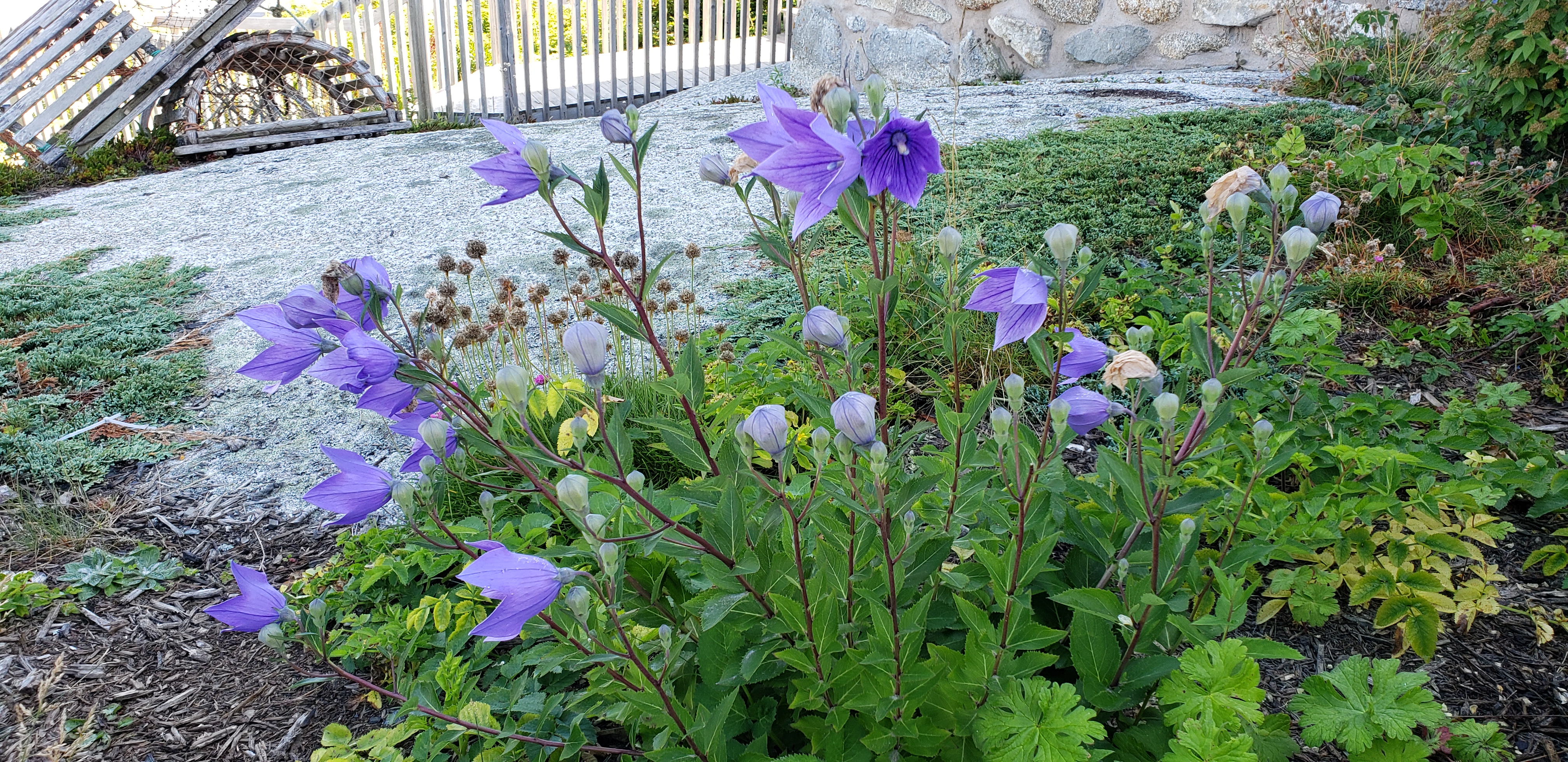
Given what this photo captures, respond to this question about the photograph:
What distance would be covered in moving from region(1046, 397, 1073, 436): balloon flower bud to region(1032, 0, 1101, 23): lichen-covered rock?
20.4 feet

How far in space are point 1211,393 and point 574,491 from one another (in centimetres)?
81

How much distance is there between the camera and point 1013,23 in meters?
6.87

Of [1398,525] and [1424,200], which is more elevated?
[1424,200]

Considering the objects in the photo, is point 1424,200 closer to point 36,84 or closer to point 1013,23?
point 1013,23

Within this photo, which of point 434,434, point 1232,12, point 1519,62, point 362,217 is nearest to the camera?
point 434,434

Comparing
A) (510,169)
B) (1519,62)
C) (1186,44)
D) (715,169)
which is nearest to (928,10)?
(1186,44)

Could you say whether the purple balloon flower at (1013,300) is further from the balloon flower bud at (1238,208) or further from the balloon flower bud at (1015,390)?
the balloon flower bud at (1238,208)

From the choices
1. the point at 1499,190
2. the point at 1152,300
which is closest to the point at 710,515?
the point at 1152,300

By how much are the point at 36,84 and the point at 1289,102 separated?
829 cm

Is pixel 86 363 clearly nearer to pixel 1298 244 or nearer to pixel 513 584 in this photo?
pixel 513 584

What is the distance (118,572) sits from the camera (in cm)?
236

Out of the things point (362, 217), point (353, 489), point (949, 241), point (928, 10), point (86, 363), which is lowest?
point (86, 363)

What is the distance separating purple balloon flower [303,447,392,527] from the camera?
135 centimetres

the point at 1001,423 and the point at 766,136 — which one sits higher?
the point at 766,136
